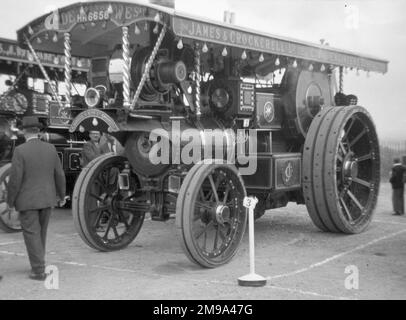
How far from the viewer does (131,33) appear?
236 inches

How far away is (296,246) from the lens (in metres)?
6.65

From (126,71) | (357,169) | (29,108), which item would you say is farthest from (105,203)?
(29,108)

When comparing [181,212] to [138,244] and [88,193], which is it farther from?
[138,244]

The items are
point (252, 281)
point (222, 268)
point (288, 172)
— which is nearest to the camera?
point (252, 281)

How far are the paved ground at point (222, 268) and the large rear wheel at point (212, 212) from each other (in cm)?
16

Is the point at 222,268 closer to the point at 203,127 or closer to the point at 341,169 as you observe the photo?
the point at 203,127

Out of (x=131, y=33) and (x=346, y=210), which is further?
(x=346, y=210)

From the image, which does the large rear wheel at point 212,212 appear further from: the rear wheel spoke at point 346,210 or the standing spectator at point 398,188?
the standing spectator at point 398,188

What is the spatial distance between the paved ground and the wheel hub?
0.44 m

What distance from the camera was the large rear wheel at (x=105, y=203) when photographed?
6.11 m

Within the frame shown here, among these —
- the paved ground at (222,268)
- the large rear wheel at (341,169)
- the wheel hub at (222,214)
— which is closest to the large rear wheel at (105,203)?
the paved ground at (222,268)

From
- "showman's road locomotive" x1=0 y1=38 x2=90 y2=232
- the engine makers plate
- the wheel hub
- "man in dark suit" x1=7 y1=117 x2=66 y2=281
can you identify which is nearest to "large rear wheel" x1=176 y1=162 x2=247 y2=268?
the wheel hub

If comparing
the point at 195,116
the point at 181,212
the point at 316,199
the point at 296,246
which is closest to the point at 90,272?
the point at 181,212

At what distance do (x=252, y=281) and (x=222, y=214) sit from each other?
3.29ft
